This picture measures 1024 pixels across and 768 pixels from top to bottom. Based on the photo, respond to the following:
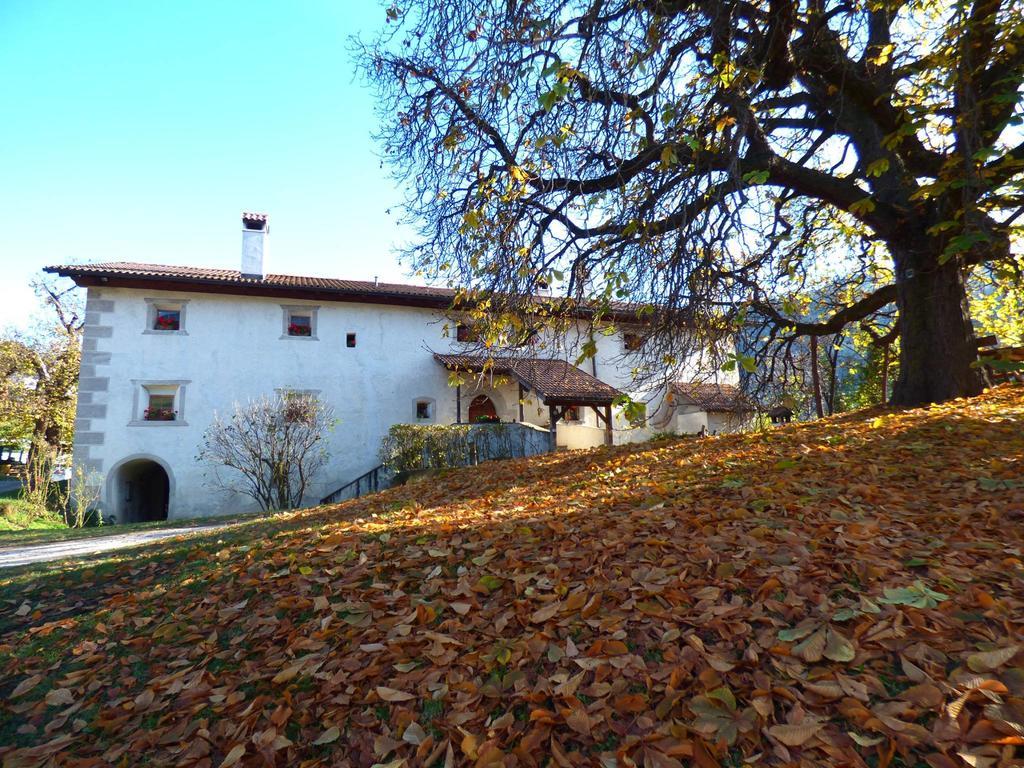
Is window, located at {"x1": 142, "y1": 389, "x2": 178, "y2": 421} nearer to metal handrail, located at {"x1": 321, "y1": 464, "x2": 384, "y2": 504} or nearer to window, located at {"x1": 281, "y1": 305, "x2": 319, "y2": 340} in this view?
window, located at {"x1": 281, "y1": 305, "x2": 319, "y2": 340}

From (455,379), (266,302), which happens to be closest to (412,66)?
(455,379)

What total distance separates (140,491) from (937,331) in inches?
735

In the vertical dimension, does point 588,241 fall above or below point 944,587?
above

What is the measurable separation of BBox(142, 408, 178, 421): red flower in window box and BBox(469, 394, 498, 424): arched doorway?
27.7 ft

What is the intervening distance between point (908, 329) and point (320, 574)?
6.62 m

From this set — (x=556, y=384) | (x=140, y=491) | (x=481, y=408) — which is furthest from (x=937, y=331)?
(x=140, y=491)

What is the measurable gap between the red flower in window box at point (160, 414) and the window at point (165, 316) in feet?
6.94

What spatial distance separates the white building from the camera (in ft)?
45.9

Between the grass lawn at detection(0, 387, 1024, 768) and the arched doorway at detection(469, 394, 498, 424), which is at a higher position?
the arched doorway at detection(469, 394, 498, 424)

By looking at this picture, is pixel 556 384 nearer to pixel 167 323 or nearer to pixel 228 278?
pixel 228 278

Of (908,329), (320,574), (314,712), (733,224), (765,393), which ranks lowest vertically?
(314,712)

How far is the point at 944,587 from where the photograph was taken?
2.06m

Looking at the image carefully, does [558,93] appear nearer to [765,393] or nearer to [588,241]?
[588,241]

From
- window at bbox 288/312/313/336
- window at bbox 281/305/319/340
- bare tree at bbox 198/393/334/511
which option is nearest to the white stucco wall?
window at bbox 281/305/319/340
